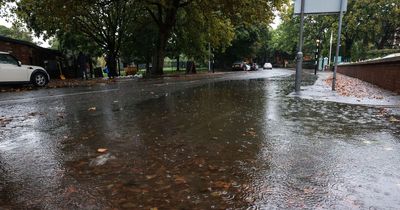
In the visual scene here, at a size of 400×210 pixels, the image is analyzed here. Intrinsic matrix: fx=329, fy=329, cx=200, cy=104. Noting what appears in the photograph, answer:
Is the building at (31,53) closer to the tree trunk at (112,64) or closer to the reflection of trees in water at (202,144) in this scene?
the tree trunk at (112,64)

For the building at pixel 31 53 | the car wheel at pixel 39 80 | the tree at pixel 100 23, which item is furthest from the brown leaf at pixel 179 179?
the tree at pixel 100 23

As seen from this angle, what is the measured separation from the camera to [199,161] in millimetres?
4297

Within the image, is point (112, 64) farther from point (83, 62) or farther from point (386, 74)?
point (386, 74)

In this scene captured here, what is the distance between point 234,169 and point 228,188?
23.4 inches

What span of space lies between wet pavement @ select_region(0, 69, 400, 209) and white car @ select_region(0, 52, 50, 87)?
28.0 ft

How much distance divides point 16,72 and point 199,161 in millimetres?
14342

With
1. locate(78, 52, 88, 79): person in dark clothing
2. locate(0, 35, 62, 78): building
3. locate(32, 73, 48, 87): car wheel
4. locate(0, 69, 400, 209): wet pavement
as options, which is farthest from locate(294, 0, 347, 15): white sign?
locate(0, 35, 62, 78): building

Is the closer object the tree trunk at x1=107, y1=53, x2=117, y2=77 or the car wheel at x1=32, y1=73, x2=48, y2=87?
the car wheel at x1=32, y1=73, x2=48, y2=87

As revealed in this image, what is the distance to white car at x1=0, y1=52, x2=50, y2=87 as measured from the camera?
1507 centimetres

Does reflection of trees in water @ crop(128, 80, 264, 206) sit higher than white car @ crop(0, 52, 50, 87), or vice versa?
white car @ crop(0, 52, 50, 87)

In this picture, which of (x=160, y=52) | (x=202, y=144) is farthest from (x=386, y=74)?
(x=160, y=52)

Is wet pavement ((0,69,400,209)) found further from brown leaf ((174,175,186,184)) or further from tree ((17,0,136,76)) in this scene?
tree ((17,0,136,76))

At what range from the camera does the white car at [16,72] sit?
15070mm

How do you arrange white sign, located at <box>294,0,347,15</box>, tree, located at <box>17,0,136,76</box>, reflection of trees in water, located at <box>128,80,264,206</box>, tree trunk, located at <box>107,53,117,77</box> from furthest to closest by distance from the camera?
tree trunk, located at <box>107,53,117,77</box>, tree, located at <box>17,0,136,76</box>, white sign, located at <box>294,0,347,15</box>, reflection of trees in water, located at <box>128,80,264,206</box>
